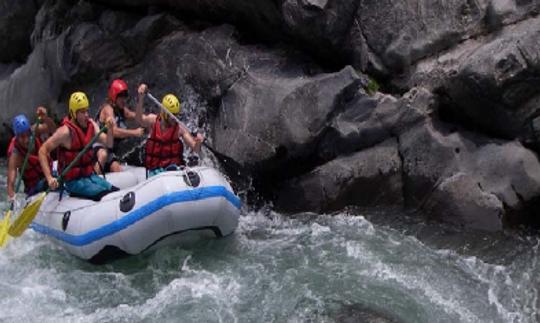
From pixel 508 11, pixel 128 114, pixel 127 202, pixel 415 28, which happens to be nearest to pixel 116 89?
pixel 128 114

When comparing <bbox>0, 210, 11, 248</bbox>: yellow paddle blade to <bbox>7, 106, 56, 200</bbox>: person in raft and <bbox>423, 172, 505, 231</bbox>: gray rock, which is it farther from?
<bbox>423, 172, 505, 231</bbox>: gray rock

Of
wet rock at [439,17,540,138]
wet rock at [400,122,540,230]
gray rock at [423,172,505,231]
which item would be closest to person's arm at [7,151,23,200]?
wet rock at [400,122,540,230]

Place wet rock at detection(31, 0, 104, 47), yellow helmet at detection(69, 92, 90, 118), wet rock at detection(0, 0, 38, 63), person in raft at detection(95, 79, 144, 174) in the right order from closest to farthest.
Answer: yellow helmet at detection(69, 92, 90, 118), person in raft at detection(95, 79, 144, 174), wet rock at detection(31, 0, 104, 47), wet rock at detection(0, 0, 38, 63)

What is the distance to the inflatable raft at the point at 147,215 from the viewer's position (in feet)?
23.7

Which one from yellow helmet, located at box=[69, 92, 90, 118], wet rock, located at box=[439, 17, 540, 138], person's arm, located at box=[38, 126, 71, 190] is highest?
wet rock, located at box=[439, 17, 540, 138]

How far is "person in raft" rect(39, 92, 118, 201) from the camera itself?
747cm

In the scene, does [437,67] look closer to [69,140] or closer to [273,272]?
[273,272]

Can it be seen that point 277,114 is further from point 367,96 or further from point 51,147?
point 51,147

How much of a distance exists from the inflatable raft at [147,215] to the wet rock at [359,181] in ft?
4.36

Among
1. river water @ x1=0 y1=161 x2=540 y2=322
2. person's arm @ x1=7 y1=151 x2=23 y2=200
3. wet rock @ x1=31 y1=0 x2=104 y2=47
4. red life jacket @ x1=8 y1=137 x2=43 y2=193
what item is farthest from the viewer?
wet rock @ x1=31 y1=0 x2=104 y2=47

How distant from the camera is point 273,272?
7.39m

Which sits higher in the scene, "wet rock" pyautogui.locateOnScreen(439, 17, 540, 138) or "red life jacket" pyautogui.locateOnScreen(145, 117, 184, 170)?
"wet rock" pyautogui.locateOnScreen(439, 17, 540, 138)

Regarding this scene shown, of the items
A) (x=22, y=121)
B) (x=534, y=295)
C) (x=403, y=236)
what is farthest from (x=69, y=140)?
(x=534, y=295)

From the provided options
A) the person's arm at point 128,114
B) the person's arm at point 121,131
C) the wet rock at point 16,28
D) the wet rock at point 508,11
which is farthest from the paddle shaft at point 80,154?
the wet rock at point 16,28
